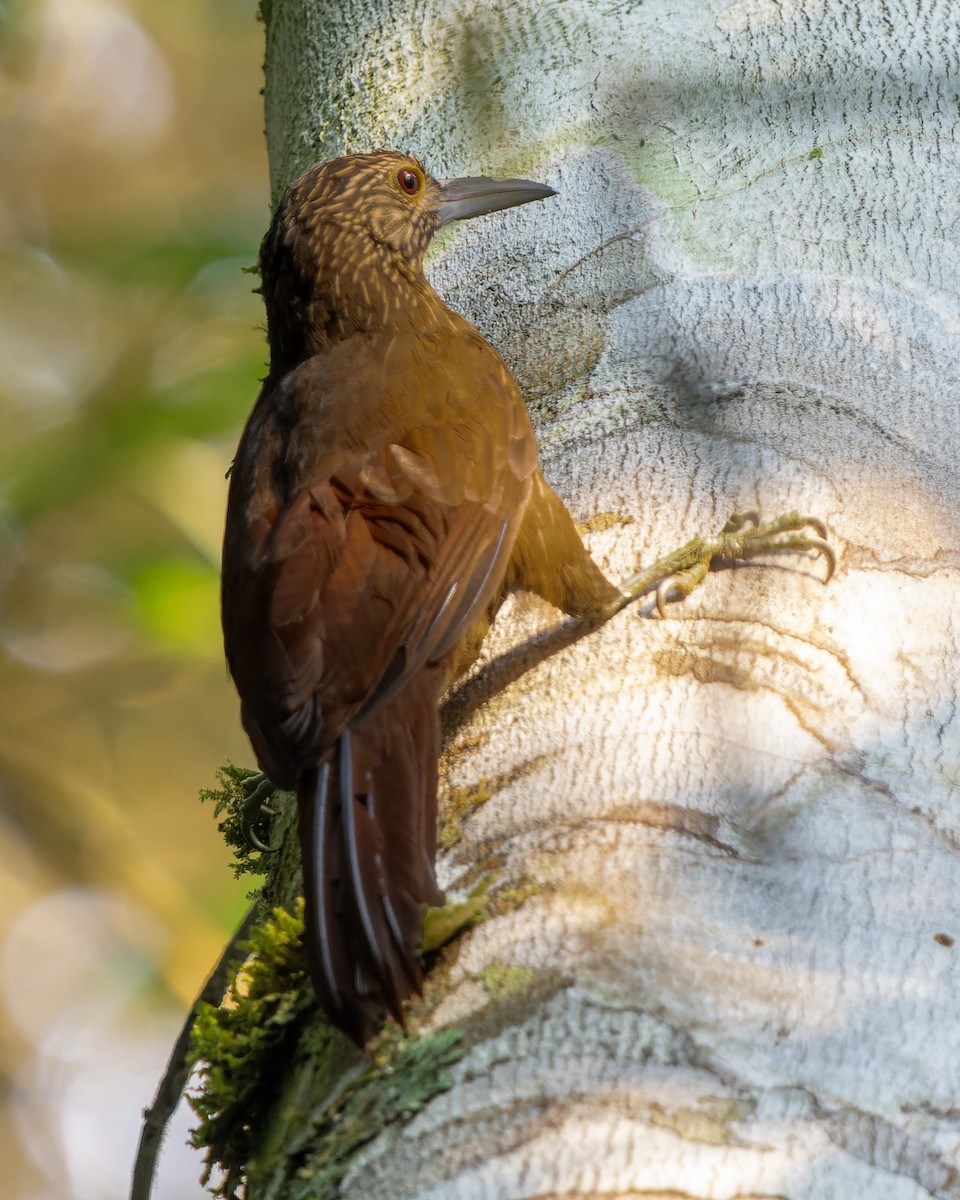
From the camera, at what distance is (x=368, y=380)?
2.43m

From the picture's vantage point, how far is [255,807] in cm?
278

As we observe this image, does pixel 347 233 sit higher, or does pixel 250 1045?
pixel 347 233

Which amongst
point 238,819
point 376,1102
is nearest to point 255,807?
point 238,819

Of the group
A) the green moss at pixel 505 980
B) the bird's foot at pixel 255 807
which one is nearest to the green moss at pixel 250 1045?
the green moss at pixel 505 980

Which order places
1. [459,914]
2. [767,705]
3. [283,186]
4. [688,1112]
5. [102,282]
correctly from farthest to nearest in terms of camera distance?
[102,282]
[283,186]
[767,705]
[459,914]
[688,1112]

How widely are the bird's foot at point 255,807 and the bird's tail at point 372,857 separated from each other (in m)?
0.88

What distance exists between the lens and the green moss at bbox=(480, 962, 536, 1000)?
143 cm

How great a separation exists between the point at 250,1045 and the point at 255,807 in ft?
3.72

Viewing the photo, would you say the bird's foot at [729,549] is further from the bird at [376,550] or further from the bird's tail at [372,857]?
the bird's tail at [372,857]

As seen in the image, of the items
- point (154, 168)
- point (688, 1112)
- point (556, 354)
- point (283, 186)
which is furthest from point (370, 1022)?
point (154, 168)

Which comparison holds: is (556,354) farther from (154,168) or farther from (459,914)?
(154,168)

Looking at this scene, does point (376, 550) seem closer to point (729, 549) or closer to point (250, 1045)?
point (729, 549)

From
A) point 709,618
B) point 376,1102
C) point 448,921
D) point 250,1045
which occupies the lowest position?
point 376,1102

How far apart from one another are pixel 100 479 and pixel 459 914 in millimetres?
3764
